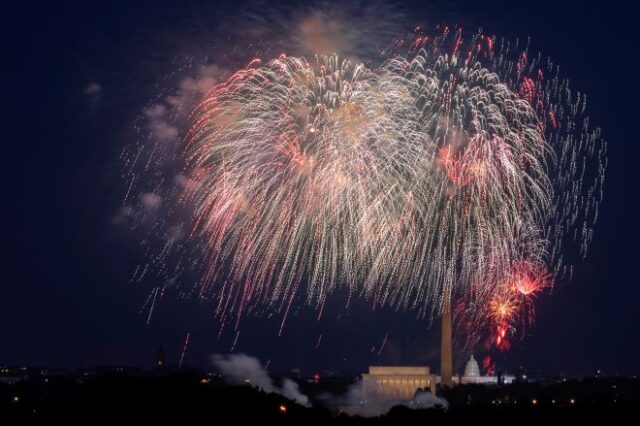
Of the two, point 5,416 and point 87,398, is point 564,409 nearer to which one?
point 87,398

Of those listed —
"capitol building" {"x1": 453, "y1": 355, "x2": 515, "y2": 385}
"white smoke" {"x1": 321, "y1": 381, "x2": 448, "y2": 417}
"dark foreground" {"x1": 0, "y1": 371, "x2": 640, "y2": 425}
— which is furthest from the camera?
"capitol building" {"x1": 453, "y1": 355, "x2": 515, "y2": 385}

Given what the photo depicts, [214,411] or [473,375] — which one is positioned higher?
[473,375]

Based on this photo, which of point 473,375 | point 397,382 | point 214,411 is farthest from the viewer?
point 473,375

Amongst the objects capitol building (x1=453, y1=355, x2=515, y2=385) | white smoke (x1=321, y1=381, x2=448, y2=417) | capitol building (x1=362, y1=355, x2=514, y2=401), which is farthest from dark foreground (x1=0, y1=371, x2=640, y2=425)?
capitol building (x1=453, y1=355, x2=515, y2=385)

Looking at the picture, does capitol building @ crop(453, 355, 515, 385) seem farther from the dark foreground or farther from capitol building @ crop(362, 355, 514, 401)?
the dark foreground

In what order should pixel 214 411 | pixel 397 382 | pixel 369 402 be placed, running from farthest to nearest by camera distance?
pixel 397 382 → pixel 369 402 → pixel 214 411

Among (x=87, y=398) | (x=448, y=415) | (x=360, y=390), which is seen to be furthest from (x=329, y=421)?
(x=360, y=390)

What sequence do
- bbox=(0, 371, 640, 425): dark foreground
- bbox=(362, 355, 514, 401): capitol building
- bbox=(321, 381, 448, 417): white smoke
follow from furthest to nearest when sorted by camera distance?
bbox=(362, 355, 514, 401): capitol building, bbox=(321, 381, 448, 417): white smoke, bbox=(0, 371, 640, 425): dark foreground

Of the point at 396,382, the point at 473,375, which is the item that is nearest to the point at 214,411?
the point at 396,382

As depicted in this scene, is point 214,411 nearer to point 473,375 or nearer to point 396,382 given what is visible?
point 396,382
